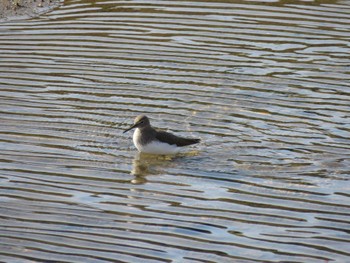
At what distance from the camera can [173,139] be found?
43.0 feet

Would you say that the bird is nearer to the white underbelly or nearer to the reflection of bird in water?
the white underbelly

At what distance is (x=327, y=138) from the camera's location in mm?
13148

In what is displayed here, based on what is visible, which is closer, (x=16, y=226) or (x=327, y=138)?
(x=16, y=226)

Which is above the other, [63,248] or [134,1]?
[134,1]

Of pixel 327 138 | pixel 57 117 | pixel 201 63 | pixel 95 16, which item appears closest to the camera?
pixel 327 138

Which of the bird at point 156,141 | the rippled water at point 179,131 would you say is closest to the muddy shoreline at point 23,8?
the rippled water at point 179,131

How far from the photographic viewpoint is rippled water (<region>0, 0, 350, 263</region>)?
10258mm

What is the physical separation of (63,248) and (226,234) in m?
1.69

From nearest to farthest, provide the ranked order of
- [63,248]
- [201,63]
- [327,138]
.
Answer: [63,248], [327,138], [201,63]

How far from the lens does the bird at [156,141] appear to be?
42.7ft

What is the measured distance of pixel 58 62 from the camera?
52.4 feet

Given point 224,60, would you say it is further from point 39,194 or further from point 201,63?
point 39,194

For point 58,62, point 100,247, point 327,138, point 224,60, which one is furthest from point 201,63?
point 100,247

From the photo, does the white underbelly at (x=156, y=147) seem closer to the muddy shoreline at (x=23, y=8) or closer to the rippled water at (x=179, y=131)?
the rippled water at (x=179, y=131)
